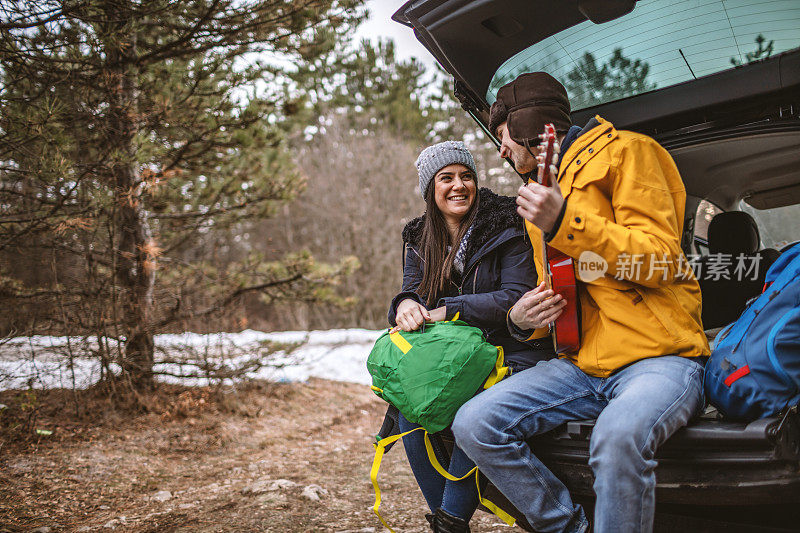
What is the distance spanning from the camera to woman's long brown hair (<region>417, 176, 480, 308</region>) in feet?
9.04

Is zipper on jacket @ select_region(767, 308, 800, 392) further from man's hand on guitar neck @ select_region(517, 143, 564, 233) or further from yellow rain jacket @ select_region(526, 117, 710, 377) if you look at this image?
man's hand on guitar neck @ select_region(517, 143, 564, 233)

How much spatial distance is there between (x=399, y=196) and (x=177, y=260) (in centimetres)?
992

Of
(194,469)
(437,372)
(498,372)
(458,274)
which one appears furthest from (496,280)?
(194,469)

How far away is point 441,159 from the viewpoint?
290 cm

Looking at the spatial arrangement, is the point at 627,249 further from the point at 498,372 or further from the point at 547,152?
the point at 498,372

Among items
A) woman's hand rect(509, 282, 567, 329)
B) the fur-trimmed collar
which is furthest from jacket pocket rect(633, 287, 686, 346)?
the fur-trimmed collar

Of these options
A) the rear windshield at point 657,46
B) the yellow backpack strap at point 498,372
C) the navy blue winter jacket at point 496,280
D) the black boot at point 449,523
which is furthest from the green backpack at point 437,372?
the rear windshield at point 657,46

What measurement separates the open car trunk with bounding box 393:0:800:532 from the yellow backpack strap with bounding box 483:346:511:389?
0.28 meters

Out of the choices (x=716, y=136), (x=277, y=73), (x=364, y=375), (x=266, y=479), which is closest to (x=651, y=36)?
(x=716, y=136)

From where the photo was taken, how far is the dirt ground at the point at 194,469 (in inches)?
125

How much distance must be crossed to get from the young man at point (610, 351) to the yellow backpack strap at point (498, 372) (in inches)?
3.8

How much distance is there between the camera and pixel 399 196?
15.2 meters

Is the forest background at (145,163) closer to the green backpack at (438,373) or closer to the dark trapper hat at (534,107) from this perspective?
the dark trapper hat at (534,107)

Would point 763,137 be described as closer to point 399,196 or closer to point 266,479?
point 266,479
